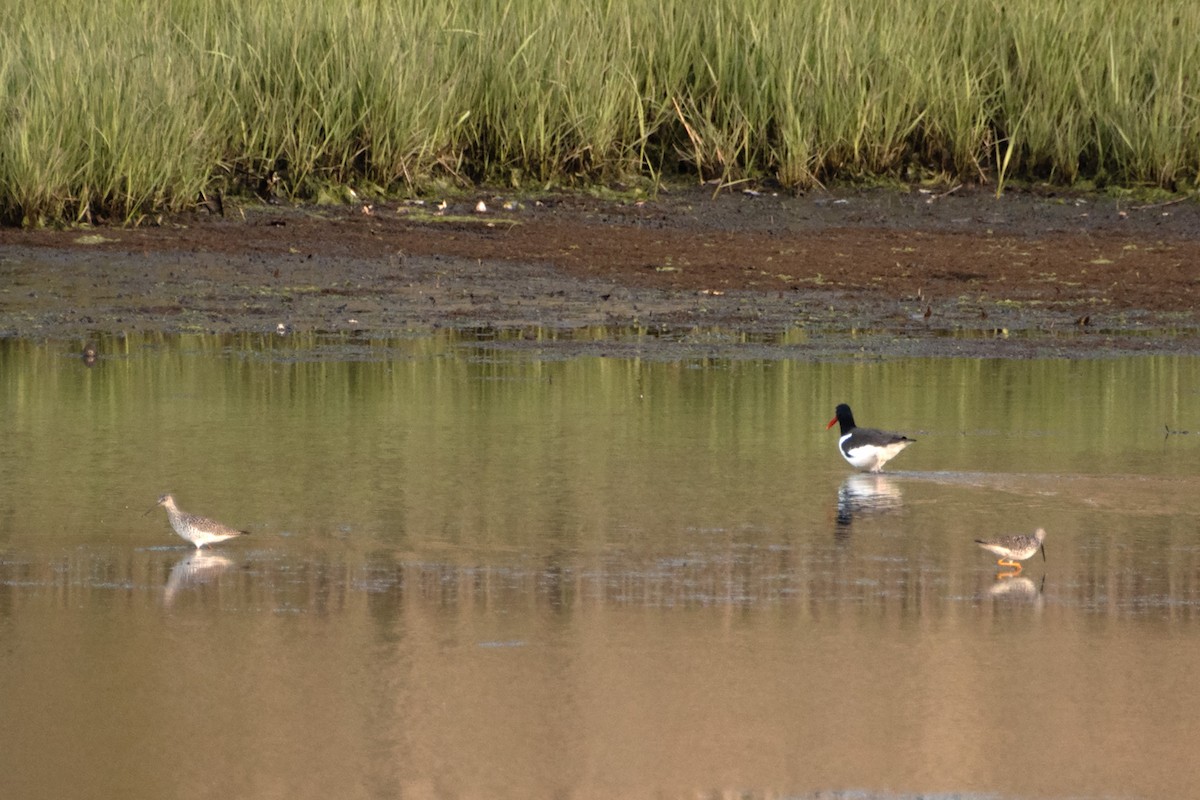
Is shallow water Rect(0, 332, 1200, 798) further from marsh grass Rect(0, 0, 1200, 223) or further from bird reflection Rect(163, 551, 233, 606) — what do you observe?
marsh grass Rect(0, 0, 1200, 223)

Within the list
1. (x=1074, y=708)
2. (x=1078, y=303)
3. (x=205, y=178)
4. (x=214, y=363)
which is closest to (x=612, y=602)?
(x=1074, y=708)

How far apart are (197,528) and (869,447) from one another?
252 cm

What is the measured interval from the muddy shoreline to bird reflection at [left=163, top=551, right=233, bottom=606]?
4618 millimetres

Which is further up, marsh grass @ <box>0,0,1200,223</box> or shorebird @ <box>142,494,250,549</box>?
marsh grass @ <box>0,0,1200,223</box>

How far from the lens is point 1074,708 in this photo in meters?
4.83

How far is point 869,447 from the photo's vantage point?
7.66 m

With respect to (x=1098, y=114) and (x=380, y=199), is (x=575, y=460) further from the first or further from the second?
(x=1098, y=114)

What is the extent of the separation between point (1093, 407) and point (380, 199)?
7317mm

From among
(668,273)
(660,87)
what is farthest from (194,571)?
(660,87)

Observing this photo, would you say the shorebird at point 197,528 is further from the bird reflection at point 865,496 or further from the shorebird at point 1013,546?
the shorebird at point 1013,546

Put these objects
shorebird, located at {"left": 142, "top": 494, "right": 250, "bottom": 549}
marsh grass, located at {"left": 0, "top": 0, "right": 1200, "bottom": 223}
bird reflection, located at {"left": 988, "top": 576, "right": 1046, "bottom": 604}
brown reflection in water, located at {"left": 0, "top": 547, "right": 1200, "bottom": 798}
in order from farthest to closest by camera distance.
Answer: marsh grass, located at {"left": 0, "top": 0, "right": 1200, "bottom": 223} → shorebird, located at {"left": 142, "top": 494, "right": 250, "bottom": 549} → bird reflection, located at {"left": 988, "top": 576, "right": 1046, "bottom": 604} → brown reflection in water, located at {"left": 0, "top": 547, "right": 1200, "bottom": 798}

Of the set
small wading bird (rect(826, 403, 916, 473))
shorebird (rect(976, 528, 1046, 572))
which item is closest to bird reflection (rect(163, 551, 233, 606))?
shorebird (rect(976, 528, 1046, 572))

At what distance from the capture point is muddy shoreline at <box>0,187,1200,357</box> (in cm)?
1153

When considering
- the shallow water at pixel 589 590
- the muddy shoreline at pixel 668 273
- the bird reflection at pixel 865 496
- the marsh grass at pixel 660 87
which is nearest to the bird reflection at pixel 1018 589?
the shallow water at pixel 589 590
